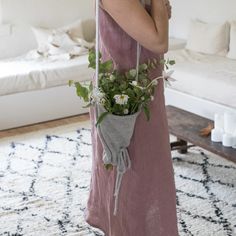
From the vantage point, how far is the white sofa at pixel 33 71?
3717 mm

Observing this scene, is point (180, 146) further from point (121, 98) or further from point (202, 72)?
point (121, 98)

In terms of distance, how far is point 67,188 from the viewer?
2.68 m

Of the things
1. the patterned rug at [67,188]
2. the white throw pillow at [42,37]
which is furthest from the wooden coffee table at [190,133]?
the white throw pillow at [42,37]

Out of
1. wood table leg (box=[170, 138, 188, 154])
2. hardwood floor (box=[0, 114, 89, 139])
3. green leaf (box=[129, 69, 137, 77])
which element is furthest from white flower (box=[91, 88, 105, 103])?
hardwood floor (box=[0, 114, 89, 139])

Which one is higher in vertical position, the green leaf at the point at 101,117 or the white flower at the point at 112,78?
Answer: the white flower at the point at 112,78

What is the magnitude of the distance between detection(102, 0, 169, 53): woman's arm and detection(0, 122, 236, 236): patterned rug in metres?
1.19

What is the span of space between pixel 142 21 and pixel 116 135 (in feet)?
1.28

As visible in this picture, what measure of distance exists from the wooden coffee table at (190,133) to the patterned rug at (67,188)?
0.90ft

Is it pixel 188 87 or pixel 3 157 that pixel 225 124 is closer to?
pixel 188 87

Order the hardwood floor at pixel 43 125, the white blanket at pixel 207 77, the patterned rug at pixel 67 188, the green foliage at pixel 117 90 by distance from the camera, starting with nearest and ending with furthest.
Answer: the green foliage at pixel 117 90, the patterned rug at pixel 67 188, the white blanket at pixel 207 77, the hardwood floor at pixel 43 125

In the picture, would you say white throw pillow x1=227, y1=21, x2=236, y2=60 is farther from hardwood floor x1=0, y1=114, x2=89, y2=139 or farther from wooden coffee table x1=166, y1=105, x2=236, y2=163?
hardwood floor x1=0, y1=114, x2=89, y2=139

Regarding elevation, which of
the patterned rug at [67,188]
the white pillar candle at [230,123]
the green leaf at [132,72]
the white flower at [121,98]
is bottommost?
the patterned rug at [67,188]

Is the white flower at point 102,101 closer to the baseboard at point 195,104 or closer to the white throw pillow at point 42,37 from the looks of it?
the baseboard at point 195,104

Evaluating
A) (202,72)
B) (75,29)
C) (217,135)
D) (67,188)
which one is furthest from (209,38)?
(67,188)
